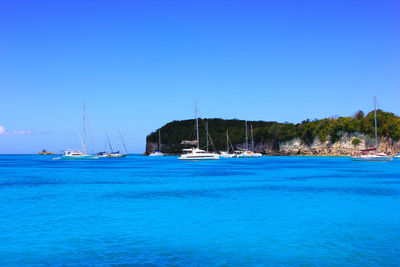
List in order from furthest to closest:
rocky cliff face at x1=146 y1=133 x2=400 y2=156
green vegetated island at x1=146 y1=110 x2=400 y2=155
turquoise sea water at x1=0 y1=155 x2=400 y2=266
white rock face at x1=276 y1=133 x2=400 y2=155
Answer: rocky cliff face at x1=146 y1=133 x2=400 y2=156, white rock face at x1=276 y1=133 x2=400 y2=155, green vegetated island at x1=146 y1=110 x2=400 y2=155, turquoise sea water at x1=0 y1=155 x2=400 y2=266

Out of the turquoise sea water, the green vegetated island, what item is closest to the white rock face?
the green vegetated island

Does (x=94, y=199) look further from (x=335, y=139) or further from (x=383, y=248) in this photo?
(x=335, y=139)

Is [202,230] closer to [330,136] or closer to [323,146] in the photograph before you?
[330,136]

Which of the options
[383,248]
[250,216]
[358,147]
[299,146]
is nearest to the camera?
[383,248]

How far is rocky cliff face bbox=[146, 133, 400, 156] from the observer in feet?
418

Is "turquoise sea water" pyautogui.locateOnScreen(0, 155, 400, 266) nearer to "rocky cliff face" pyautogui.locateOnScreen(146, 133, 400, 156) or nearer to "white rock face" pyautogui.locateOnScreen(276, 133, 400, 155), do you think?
"white rock face" pyautogui.locateOnScreen(276, 133, 400, 155)

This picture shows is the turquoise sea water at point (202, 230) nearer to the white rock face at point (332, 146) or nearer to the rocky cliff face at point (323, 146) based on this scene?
the white rock face at point (332, 146)

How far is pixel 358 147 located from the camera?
427 ft

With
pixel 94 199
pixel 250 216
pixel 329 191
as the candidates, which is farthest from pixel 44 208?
pixel 329 191

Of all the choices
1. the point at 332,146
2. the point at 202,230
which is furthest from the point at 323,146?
the point at 202,230

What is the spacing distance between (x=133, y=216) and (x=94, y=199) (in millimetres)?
8277

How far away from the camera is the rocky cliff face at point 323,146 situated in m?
127

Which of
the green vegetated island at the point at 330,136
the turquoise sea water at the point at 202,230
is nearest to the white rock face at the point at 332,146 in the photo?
the green vegetated island at the point at 330,136

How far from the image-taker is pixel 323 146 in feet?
472
